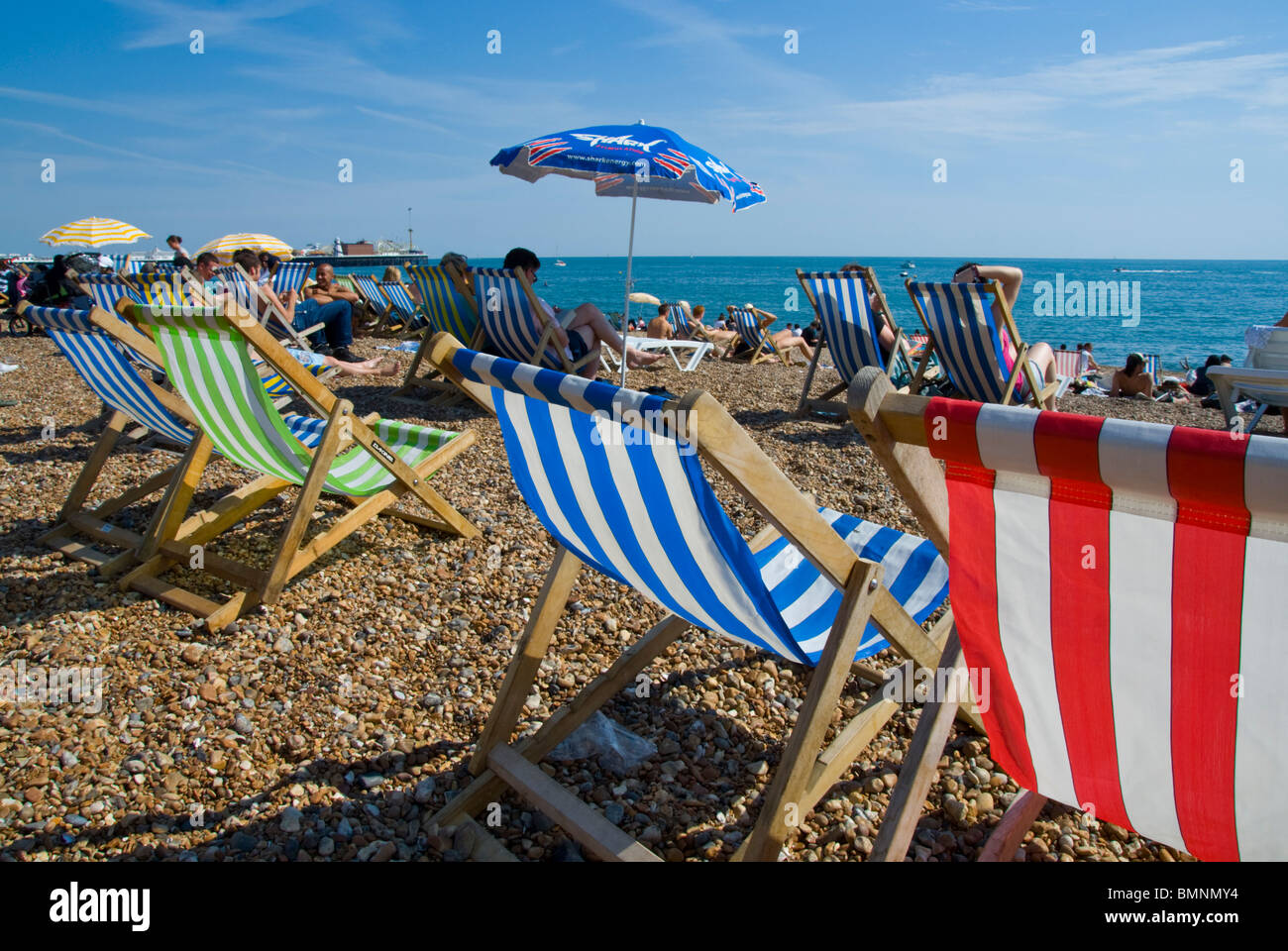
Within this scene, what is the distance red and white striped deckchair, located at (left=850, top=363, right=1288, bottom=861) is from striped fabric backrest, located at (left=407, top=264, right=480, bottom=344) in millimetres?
5499

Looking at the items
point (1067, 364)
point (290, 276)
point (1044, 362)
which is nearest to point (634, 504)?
point (1044, 362)

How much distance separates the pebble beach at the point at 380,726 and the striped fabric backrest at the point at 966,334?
289cm

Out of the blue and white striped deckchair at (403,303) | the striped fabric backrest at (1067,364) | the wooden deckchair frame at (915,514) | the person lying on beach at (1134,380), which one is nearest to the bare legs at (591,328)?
the wooden deckchair frame at (915,514)

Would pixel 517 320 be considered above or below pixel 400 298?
below

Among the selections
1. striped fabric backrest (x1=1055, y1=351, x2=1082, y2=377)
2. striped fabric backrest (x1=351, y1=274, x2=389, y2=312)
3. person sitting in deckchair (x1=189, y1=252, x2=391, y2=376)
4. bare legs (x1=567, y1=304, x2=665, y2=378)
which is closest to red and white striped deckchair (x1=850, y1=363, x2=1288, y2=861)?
person sitting in deckchair (x1=189, y1=252, x2=391, y2=376)

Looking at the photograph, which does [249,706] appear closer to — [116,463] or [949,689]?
[949,689]

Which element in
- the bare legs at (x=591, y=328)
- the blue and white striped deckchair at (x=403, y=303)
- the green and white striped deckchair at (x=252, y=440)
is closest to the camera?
the green and white striped deckchair at (x=252, y=440)

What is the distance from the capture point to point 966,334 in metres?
4.93

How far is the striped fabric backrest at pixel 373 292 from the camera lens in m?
12.0

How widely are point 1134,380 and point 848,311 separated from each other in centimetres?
698

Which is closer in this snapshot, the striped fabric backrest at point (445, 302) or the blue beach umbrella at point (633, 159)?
the blue beach umbrella at point (633, 159)

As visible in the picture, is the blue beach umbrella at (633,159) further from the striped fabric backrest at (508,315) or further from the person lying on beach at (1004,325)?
the person lying on beach at (1004,325)

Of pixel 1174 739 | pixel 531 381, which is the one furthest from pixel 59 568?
pixel 1174 739

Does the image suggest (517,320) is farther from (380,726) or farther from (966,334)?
(380,726)
